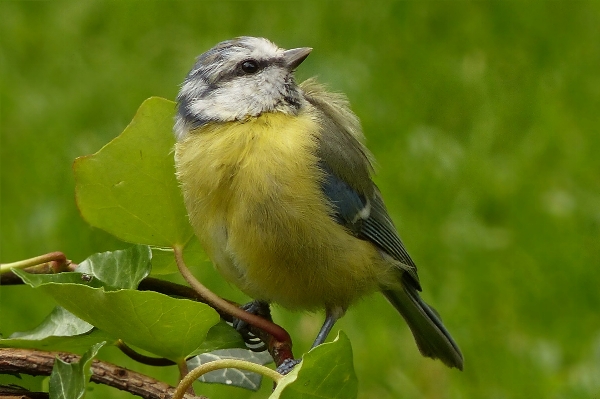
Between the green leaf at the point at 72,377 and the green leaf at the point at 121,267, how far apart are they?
0.57 feet

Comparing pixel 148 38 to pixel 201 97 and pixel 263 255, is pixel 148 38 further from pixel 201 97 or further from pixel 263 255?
pixel 263 255

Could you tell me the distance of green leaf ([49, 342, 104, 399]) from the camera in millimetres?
1384

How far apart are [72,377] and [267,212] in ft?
2.89

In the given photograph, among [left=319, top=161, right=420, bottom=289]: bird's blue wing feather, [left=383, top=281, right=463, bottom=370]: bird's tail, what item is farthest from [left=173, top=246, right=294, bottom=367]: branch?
[left=383, top=281, right=463, bottom=370]: bird's tail

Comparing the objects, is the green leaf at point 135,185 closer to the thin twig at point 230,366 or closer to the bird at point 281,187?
the bird at point 281,187

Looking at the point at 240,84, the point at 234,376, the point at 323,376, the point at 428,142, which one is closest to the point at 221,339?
the point at 234,376

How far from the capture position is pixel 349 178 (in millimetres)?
2566

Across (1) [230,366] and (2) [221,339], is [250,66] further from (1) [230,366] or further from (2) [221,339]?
(1) [230,366]

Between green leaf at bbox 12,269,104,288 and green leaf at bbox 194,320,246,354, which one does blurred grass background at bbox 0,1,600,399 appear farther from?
green leaf at bbox 12,269,104,288

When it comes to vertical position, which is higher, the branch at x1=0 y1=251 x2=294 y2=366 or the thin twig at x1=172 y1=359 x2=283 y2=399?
the thin twig at x1=172 y1=359 x2=283 y2=399

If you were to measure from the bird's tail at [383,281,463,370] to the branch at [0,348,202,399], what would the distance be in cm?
145

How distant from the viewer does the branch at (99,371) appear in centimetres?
147

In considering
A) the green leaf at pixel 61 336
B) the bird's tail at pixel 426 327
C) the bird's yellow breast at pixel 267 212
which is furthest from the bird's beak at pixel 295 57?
the green leaf at pixel 61 336

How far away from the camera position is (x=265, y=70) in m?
2.67
